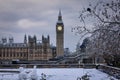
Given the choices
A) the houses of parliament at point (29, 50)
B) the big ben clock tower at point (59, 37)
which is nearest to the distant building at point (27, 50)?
the houses of parliament at point (29, 50)

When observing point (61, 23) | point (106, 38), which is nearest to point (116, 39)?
point (106, 38)

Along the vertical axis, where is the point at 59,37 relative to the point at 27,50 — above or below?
above

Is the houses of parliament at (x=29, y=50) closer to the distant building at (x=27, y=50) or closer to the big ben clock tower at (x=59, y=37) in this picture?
the distant building at (x=27, y=50)

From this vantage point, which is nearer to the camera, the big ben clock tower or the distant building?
the big ben clock tower

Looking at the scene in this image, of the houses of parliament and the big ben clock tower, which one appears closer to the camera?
the big ben clock tower

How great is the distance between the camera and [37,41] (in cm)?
12038

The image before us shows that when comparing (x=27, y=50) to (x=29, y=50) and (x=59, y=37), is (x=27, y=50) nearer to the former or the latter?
(x=29, y=50)

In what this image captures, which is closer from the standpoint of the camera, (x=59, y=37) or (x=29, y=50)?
(x=59, y=37)

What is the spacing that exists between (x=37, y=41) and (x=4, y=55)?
14.3 m

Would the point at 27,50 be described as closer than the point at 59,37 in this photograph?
No

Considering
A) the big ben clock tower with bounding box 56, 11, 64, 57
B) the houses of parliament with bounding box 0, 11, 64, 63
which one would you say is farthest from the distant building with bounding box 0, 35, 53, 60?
the big ben clock tower with bounding box 56, 11, 64, 57

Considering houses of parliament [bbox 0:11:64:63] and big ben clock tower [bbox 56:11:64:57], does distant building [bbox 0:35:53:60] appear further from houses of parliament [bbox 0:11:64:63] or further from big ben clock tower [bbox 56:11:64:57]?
big ben clock tower [bbox 56:11:64:57]

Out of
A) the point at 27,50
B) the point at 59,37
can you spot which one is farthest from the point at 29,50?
the point at 59,37

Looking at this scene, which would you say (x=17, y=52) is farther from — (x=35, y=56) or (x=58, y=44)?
(x=58, y=44)
